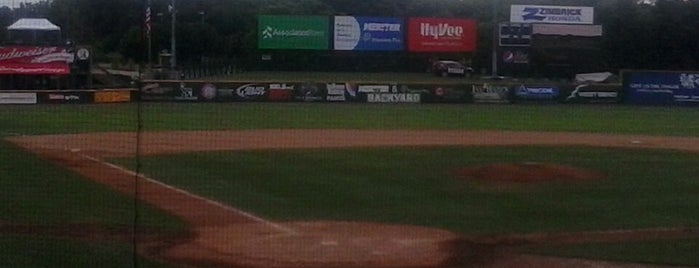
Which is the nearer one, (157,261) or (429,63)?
(157,261)

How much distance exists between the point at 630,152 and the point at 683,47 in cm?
879

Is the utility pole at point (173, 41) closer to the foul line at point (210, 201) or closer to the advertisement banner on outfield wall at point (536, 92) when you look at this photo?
the foul line at point (210, 201)

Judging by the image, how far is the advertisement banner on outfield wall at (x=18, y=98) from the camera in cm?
2412

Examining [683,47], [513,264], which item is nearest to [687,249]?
[513,264]

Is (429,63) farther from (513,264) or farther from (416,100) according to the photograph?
(513,264)

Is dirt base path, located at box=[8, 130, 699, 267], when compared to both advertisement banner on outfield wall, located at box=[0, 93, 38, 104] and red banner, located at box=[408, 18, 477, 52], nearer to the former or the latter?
red banner, located at box=[408, 18, 477, 52]

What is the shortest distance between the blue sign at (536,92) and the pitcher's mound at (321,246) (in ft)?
58.3

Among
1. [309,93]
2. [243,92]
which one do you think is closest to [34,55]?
[243,92]

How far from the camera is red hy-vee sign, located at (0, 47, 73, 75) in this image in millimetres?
21163

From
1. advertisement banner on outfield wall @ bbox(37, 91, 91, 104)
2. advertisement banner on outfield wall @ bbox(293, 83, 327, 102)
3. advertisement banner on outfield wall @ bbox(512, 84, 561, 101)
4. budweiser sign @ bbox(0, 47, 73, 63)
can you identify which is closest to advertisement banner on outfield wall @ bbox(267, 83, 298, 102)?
advertisement banner on outfield wall @ bbox(293, 83, 327, 102)

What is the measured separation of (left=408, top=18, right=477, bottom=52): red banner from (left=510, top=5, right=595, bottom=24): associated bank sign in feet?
5.27

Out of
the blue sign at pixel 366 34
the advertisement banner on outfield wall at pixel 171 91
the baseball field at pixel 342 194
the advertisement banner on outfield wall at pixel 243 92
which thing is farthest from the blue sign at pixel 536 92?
the advertisement banner on outfield wall at pixel 171 91

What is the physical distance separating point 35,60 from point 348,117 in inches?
251

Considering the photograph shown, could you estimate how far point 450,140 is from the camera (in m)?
18.5
